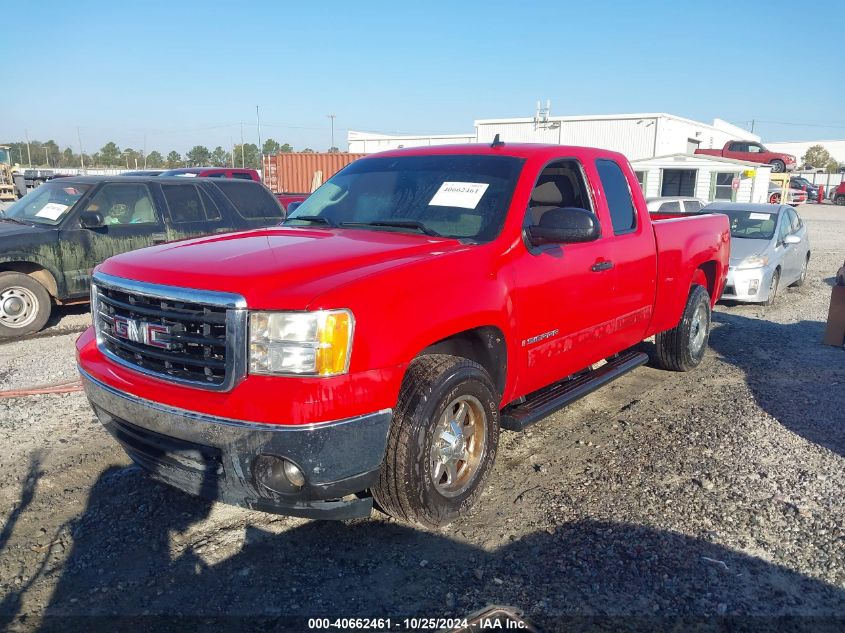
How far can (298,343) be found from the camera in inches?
111

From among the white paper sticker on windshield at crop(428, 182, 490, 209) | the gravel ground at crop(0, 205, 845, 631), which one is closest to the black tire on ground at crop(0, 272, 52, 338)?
the gravel ground at crop(0, 205, 845, 631)

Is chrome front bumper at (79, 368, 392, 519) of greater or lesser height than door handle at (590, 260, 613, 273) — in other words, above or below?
below

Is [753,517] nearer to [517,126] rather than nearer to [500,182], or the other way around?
[500,182]

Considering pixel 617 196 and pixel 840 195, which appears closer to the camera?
pixel 617 196

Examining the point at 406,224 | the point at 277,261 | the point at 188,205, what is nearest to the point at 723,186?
the point at 188,205

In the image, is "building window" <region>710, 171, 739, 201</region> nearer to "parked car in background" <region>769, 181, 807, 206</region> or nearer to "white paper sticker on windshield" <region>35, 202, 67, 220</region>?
"parked car in background" <region>769, 181, 807, 206</region>

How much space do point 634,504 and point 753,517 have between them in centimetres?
61

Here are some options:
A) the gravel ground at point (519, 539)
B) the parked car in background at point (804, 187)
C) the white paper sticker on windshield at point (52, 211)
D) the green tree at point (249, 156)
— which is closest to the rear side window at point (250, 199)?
the white paper sticker on windshield at point (52, 211)

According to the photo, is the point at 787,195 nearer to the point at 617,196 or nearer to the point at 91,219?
the point at 617,196

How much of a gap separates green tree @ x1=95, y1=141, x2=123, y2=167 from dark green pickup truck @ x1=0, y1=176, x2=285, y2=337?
224 feet

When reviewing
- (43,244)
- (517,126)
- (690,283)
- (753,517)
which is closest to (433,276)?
(753,517)

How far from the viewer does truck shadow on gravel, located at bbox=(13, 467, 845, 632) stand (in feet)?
9.30

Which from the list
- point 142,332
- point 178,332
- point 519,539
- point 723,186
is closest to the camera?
point 178,332

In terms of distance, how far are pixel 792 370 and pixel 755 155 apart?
122 ft
